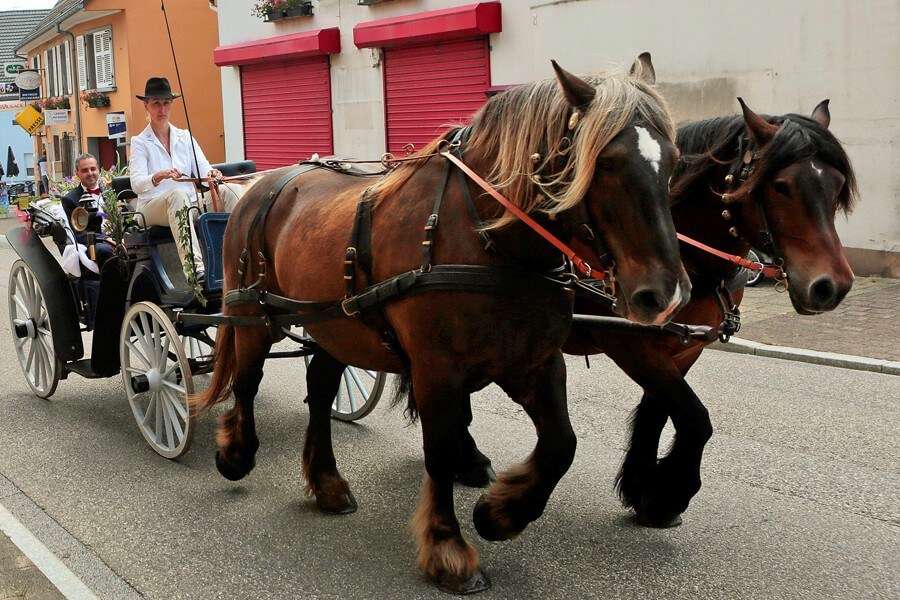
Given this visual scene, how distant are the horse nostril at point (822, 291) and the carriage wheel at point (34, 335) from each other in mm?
5130

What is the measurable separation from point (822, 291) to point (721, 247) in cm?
58

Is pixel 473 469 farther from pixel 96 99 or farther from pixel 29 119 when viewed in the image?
pixel 96 99

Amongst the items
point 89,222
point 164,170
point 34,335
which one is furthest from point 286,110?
point 164,170

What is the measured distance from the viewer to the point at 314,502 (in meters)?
4.99

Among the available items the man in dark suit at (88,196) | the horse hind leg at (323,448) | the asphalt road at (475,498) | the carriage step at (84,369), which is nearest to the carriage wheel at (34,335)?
the carriage step at (84,369)

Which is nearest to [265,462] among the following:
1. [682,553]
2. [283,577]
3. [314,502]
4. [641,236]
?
[314,502]

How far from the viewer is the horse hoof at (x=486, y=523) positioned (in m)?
4.00

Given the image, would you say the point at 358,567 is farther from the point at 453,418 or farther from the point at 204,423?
the point at 204,423

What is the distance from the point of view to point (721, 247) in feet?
Result: 14.0

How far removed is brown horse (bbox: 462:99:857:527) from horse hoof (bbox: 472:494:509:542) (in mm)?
815

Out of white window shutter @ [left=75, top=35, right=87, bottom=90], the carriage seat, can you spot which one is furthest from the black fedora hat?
white window shutter @ [left=75, top=35, right=87, bottom=90]

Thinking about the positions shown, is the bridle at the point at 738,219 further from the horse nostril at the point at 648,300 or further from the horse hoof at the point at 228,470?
the horse hoof at the point at 228,470

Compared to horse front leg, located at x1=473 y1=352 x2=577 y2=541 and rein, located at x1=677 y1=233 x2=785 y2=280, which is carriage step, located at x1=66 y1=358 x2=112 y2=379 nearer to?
horse front leg, located at x1=473 y1=352 x2=577 y2=541

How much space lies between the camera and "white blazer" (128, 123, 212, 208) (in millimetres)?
6312
